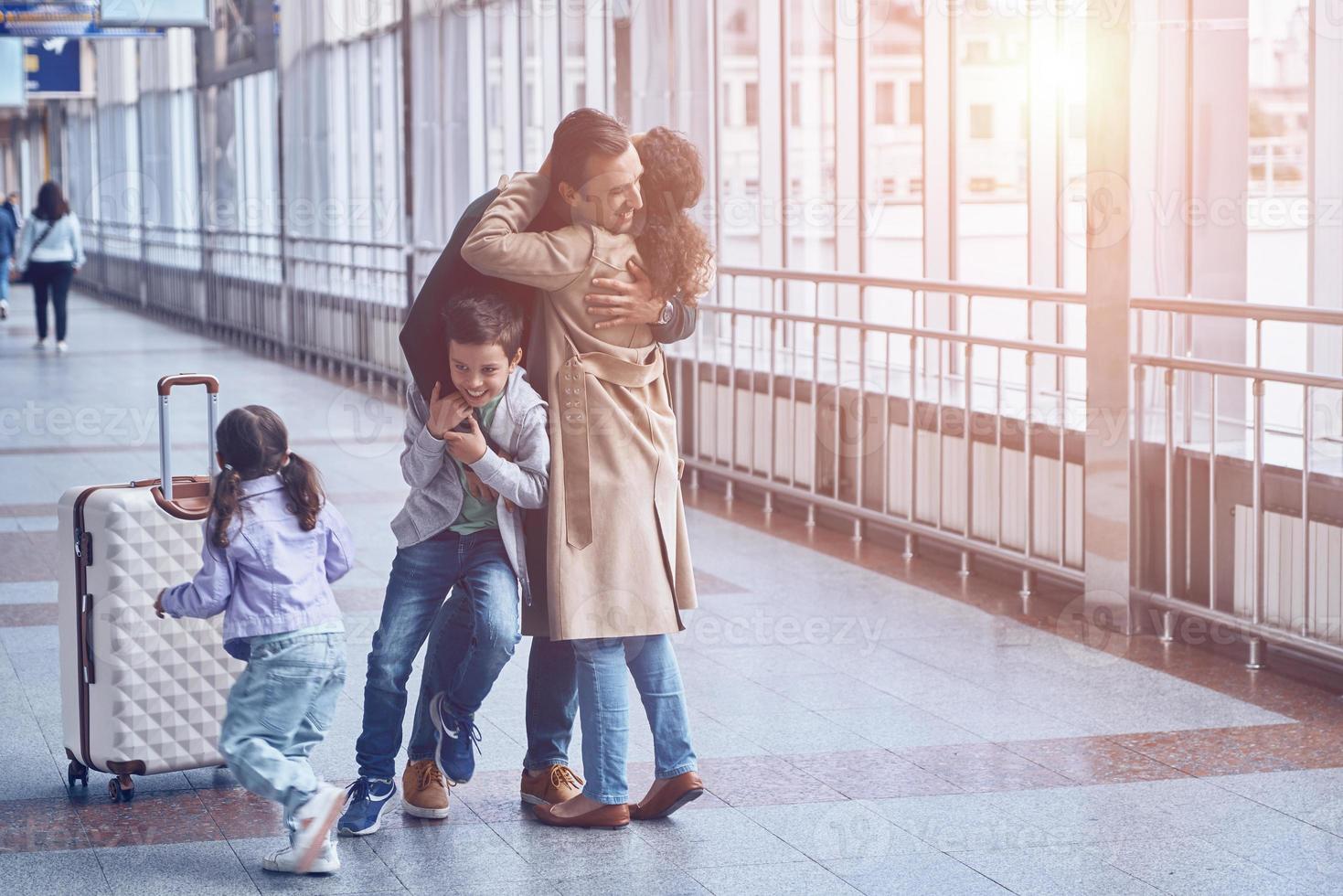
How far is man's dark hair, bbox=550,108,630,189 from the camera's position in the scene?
378cm

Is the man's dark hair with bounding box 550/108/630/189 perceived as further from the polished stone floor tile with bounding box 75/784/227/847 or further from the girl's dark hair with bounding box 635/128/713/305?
the polished stone floor tile with bounding box 75/784/227/847

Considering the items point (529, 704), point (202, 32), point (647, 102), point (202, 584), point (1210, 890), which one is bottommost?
point (1210, 890)

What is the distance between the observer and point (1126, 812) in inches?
169

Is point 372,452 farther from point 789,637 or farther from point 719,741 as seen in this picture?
point 719,741

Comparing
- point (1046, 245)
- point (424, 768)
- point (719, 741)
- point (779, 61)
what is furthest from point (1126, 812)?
point (779, 61)

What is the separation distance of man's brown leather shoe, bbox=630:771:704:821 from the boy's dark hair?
1.02 meters

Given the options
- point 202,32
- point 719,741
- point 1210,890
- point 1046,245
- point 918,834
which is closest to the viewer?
point 1210,890

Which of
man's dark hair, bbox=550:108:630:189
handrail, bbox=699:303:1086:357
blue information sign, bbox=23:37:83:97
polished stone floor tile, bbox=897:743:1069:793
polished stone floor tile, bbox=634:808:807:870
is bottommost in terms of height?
polished stone floor tile, bbox=897:743:1069:793

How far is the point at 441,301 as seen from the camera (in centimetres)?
391

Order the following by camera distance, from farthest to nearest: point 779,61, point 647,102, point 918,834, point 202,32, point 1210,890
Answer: point 202,32
point 647,102
point 779,61
point 918,834
point 1210,890

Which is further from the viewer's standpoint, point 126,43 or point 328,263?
point 126,43

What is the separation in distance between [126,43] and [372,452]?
71.3 ft

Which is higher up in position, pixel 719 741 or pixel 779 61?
pixel 779 61

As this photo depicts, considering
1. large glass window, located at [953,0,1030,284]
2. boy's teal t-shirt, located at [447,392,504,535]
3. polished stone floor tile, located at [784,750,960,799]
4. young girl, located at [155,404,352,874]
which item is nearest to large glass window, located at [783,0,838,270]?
large glass window, located at [953,0,1030,284]
